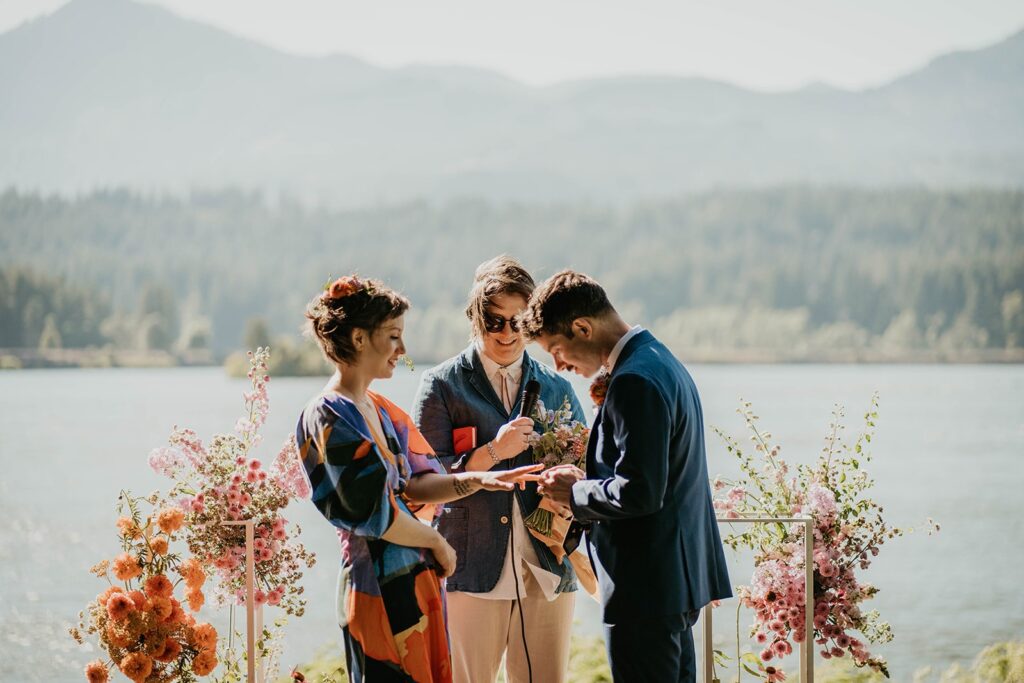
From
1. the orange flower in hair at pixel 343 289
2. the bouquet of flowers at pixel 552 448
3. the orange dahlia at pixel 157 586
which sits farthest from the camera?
the orange dahlia at pixel 157 586

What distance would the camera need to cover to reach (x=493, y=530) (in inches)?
127

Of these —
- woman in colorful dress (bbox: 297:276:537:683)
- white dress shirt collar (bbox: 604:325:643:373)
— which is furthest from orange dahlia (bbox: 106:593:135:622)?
white dress shirt collar (bbox: 604:325:643:373)

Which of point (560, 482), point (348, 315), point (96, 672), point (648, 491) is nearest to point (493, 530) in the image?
point (560, 482)

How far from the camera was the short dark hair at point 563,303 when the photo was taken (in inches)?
107

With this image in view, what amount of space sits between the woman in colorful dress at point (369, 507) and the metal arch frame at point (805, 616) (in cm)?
129

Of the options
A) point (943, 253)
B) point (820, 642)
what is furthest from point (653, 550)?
point (943, 253)

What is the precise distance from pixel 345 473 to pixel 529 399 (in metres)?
0.90

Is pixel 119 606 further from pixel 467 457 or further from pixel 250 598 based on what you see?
pixel 467 457

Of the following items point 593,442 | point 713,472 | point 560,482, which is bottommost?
point 713,472

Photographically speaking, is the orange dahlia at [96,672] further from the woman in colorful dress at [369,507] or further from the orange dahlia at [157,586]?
the woman in colorful dress at [369,507]

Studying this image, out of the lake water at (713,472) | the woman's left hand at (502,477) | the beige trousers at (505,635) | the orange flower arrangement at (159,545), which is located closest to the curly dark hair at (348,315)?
the woman's left hand at (502,477)

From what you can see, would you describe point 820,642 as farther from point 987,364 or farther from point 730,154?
point 730,154

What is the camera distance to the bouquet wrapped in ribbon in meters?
3.15

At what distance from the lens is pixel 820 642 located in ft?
13.2
